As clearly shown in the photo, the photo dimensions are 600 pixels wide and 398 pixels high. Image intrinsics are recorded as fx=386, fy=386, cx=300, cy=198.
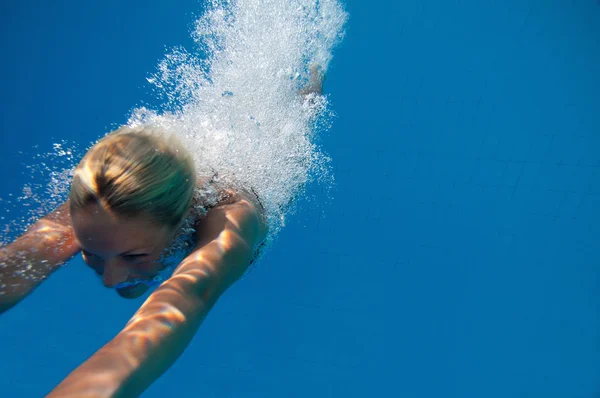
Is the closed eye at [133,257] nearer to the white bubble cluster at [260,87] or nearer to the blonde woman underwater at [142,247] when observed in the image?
the blonde woman underwater at [142,247]

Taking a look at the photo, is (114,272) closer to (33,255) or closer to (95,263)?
(95,263)

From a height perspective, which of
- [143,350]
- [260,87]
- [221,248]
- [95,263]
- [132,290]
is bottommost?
[143,350]

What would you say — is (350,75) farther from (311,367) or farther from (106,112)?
(311,367)

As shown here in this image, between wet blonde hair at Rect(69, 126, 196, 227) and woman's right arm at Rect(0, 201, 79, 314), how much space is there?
0.66 metres

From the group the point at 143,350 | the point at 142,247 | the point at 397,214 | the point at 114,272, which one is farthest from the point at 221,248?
the point at 397,214

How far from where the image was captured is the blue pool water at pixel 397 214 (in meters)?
4.41

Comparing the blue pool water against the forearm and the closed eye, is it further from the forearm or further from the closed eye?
the forearm

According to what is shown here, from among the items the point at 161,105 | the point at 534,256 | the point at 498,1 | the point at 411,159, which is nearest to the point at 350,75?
the point at 411,159

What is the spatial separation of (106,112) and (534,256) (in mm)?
5777

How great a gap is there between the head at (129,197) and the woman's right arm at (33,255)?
0.44 metres

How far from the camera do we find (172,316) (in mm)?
1280

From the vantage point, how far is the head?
127 cm

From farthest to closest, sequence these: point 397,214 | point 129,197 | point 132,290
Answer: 1. point 397,214
2. point 132,290
3. point 129,197

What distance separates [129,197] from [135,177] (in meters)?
0.07
